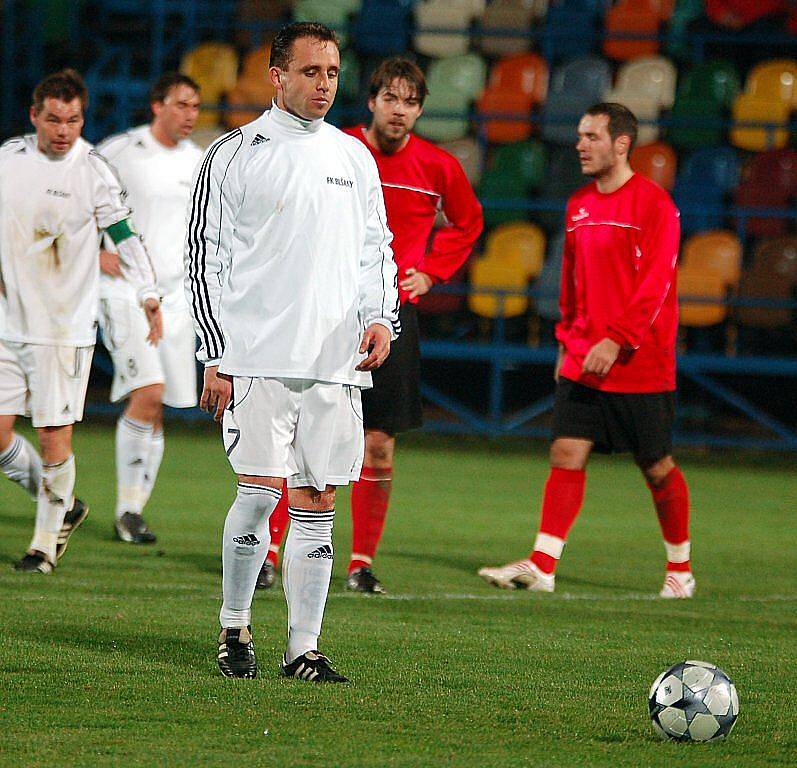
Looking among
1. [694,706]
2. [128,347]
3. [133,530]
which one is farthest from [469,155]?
[694,706]

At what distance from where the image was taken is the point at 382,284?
4641mm

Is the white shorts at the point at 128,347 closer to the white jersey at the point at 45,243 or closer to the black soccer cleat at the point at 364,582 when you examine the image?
the white jersey at the point at 45,243

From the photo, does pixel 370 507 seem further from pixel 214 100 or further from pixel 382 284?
pixel 214 100

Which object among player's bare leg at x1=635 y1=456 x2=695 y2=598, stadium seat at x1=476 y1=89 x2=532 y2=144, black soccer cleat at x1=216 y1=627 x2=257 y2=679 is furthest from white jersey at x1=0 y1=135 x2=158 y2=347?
stadium seat at x1=476 y1=89 x2=532 y2=144

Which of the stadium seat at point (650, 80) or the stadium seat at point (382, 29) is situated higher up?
the stadium seat at point (382, 29)

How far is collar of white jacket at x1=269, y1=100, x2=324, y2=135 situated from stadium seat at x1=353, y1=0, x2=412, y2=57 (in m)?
12.0

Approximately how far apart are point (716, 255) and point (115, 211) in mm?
8242

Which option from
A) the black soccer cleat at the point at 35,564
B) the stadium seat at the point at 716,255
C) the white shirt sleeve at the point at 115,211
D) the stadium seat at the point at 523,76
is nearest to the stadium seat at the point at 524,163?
the stadium seat at the point at 523,76

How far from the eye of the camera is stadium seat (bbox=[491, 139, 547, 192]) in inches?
585

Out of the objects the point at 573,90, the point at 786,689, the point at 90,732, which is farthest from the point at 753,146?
the point at 90,732

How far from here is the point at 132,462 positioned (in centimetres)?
776

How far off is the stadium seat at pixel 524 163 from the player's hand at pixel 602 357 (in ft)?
28.3

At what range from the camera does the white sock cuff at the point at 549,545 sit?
661 centimetres

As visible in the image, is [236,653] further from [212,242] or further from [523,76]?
[523,76]
